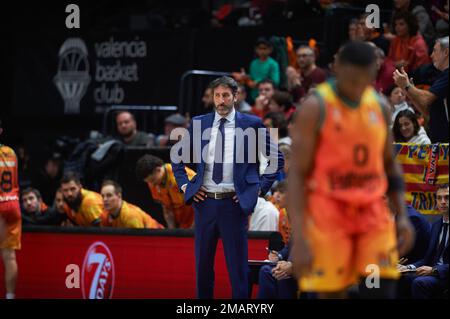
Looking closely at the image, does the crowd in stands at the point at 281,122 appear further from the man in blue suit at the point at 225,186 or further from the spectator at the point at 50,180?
the man in blue suit at the point at 225,186

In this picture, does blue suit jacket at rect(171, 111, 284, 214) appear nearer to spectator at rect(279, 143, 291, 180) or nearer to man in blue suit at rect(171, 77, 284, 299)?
man in blue suit at rect(171, 77, 284, 299)

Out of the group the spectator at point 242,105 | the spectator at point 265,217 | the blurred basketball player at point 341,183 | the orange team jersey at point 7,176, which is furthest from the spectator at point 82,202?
the blurred basketball player at point 341,183

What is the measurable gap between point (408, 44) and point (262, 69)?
9.16 ft

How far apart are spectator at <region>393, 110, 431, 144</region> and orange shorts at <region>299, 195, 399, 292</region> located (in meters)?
4.97

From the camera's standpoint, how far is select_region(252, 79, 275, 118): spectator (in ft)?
47.2

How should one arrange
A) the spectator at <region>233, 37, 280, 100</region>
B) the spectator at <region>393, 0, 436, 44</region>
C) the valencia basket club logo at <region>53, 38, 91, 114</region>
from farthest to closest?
the valencia basket club logo at <region>53, 38, 91, 114</region>
the spectator at <region>233, 37, 280, 100</region>
the spectator at <region>393, 0, 436, 44</region>

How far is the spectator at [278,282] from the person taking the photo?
9570 mm

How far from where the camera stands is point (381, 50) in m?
13.5

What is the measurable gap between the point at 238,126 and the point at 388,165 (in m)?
3.08

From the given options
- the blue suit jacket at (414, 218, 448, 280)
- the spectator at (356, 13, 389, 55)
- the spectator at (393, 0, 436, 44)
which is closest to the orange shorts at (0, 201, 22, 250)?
the blue suit jacket at (414, 218, 448, 280)

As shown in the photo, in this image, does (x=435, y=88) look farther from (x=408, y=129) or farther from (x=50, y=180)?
(x=50, y=180)

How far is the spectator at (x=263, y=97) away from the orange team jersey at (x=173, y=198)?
2.19 meters
